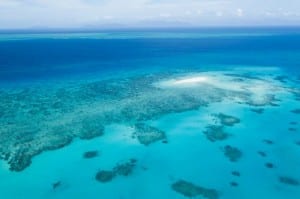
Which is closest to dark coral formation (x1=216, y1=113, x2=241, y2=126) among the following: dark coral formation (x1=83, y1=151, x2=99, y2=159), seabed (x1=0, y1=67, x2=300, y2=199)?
seabed (x1=0, y1=67, x2=300, y2=199)

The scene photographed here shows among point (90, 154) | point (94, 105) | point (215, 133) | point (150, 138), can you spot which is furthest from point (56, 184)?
point (94, 105)

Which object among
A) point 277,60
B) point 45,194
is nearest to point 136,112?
point 45,194

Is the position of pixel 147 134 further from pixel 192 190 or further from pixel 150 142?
pixel 192 190

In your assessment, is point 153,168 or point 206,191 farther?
point 153,168

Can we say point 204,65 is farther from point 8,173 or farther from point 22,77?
point 8,173

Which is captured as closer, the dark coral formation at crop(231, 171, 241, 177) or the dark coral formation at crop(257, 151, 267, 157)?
the dark coral formation at crop(231, 171, 241, 177)

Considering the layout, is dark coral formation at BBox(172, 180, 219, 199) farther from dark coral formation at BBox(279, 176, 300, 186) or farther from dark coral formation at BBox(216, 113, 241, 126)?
dark coral formation at BBox(216, 113, 241, 126)
